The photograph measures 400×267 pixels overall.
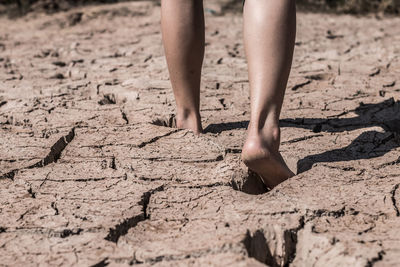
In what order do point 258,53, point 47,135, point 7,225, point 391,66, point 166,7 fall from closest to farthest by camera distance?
point 7,225, point 258,53, point 166,7, point 47,135, point 391,66

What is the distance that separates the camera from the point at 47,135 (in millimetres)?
2162

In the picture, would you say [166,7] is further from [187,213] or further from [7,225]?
[7,225]

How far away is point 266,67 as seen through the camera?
159cm

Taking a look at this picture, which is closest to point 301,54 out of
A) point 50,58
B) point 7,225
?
point 50,58

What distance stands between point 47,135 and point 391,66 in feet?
6.57

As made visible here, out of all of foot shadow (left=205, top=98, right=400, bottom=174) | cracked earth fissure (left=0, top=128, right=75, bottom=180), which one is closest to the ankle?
foot shadow (left=205, top=98, right=400, bottom=174)

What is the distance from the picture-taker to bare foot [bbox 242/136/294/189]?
1570 millimetres

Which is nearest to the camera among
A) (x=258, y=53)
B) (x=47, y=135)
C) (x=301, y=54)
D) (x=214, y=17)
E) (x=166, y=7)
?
(x=258, y=53)

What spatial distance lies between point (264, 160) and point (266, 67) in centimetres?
25

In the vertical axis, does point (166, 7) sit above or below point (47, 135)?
above

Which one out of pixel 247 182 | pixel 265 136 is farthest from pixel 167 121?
pixel 265 136

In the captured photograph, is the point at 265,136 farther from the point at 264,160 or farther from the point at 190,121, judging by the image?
the point at 190,121

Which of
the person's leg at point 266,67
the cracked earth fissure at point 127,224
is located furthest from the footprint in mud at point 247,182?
the cracked earth fissure at point 127,224

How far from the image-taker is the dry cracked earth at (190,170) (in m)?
1.38
